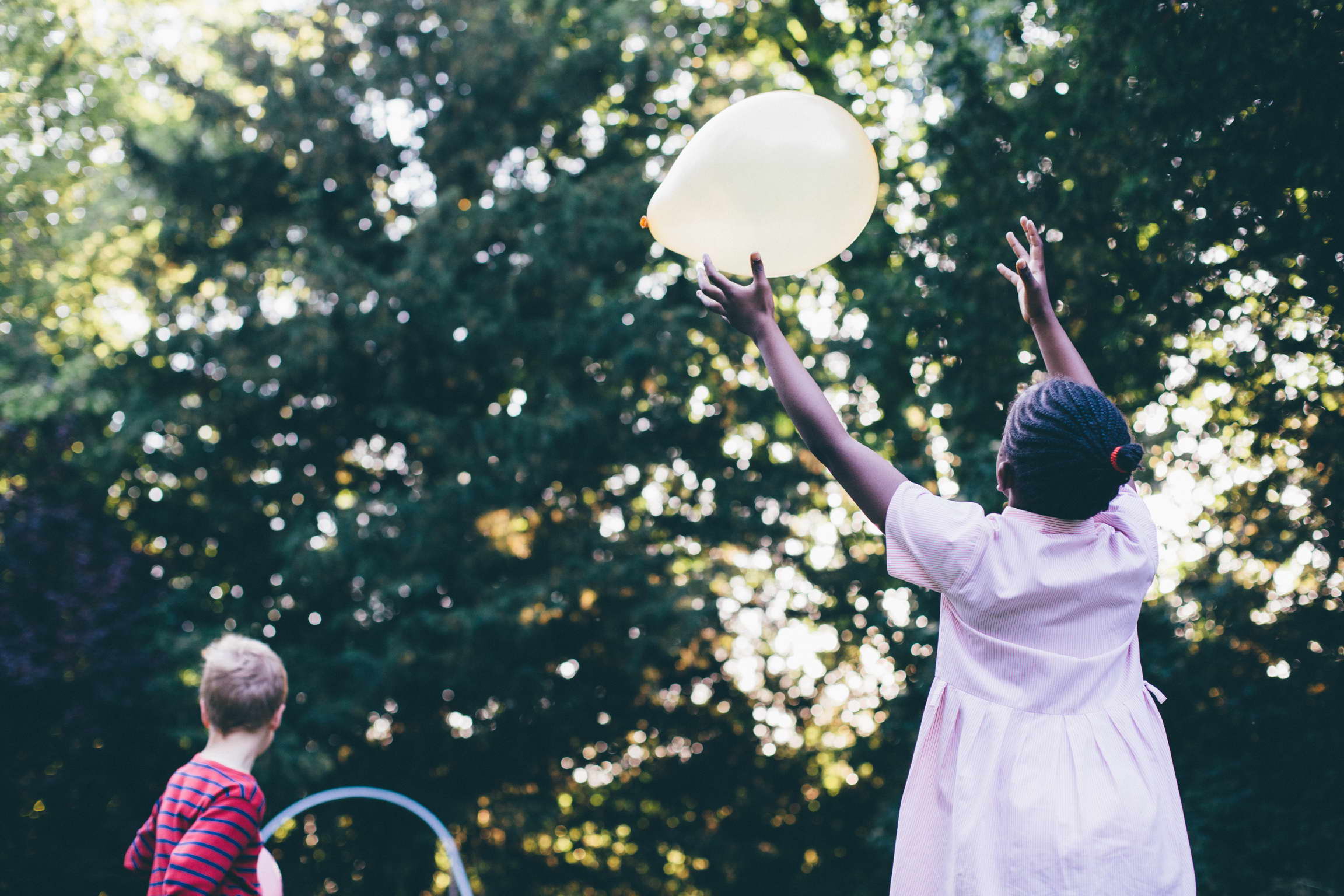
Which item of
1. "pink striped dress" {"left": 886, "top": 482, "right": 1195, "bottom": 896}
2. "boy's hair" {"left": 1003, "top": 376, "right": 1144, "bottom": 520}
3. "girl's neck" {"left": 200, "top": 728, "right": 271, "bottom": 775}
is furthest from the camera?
"girl's neck" {"left": 200, "top": 728, "right": 271, "bottom": 775}

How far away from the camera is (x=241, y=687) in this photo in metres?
2.68

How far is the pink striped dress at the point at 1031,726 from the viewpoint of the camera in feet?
4.90

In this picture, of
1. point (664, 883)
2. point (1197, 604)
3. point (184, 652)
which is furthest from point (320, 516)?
point (1197, 604)

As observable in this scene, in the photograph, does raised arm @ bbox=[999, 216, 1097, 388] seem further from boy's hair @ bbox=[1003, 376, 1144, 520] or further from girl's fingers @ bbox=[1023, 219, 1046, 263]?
boy's hair @ bbox=[1003, 376, 1144, 520]

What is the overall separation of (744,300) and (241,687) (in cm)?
182

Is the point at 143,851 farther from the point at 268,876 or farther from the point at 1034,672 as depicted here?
the point at 1034,672

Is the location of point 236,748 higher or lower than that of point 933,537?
lower

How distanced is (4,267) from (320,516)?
4.76 meters

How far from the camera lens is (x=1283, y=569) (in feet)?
22.1

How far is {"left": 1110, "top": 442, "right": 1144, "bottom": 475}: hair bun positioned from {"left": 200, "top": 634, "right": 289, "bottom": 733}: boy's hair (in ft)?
7.11

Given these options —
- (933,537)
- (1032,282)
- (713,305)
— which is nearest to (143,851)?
(713,305)

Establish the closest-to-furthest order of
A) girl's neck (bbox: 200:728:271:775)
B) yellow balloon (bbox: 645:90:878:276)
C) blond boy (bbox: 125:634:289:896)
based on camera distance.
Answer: yellow balloon (bbox: 645:90:878:276)
blond boy (bbox: 125:634:289:896)
girl's neck (bbox: 200:728:271:775)

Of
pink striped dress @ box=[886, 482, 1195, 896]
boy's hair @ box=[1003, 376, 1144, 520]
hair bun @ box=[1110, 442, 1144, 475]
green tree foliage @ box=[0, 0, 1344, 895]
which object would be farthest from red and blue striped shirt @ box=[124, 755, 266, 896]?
green tree foliage @ box=[0, 0, 1344, 895]

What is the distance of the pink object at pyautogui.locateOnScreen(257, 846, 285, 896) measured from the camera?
2670 mm
